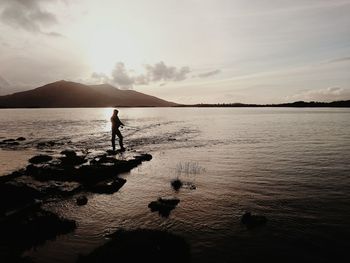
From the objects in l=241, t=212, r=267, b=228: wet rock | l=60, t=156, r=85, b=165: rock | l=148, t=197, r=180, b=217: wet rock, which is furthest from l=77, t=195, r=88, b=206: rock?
l=60, t=156, r=85, b=165: rock

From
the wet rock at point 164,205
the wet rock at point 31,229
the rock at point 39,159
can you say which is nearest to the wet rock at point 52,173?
the rock at point 39,159

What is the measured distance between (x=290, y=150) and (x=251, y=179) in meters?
15.7

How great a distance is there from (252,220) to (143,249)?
555 cm

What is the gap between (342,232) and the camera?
12711mm

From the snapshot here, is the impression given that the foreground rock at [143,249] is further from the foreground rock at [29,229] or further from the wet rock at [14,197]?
the wet rock at [14,197]

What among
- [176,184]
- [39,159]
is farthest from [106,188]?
[39,159]

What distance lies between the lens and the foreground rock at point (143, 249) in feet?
32.3

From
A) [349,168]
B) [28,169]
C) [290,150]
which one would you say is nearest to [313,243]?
[349,168]

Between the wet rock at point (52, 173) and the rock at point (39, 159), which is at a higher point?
the wet rock at point (52, 173)

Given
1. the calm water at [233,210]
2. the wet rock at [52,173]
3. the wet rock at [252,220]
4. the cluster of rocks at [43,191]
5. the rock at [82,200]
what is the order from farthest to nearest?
1. the wet rock at [52,173]
2. the rock at [82,200]
3. the wet rock at [252,220]
4. the cluster of rocks at [43,191]
5. the calm water at [233,210]

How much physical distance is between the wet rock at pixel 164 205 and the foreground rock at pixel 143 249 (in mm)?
3344

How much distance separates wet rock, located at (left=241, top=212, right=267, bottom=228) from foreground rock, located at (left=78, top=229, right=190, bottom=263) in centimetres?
344

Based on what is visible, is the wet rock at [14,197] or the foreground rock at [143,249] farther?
the wet rock at [14,197]

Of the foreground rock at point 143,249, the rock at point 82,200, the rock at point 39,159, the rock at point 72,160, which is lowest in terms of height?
the rock at point 39,159
